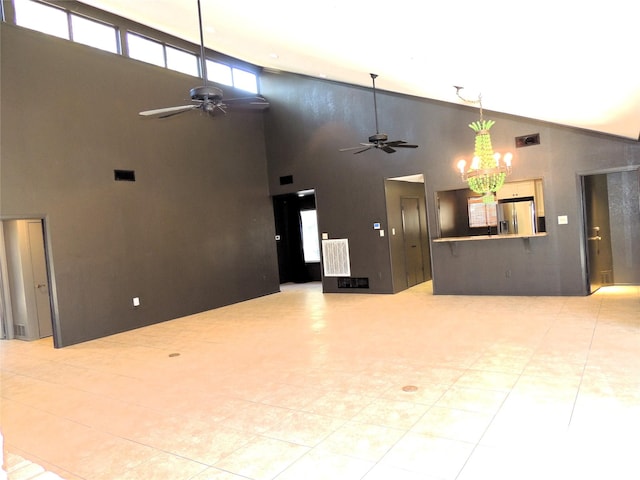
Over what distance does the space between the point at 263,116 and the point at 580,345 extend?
7.88 metres

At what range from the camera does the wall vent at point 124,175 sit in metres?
7.12

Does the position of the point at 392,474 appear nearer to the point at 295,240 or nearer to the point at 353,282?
the point at 353,282

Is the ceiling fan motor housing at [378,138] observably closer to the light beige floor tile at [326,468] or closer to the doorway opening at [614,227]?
the doorway opening at [614,227]

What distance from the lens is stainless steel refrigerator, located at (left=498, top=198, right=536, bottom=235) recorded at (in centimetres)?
831

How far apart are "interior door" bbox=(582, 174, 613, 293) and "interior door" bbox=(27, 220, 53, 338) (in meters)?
9.06

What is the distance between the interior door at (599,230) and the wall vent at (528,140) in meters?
1.09

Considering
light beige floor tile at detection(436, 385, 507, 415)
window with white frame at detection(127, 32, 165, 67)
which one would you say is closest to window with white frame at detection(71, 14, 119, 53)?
window with white frame at detection(127, 32, 165, 67)

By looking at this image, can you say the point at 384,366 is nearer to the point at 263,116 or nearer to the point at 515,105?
the point at 515,105

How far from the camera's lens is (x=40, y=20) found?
634 centimetres

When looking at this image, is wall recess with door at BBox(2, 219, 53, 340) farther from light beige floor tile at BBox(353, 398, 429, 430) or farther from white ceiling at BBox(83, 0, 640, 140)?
light beige floor tile at BBox(353, 398, 429, 430)

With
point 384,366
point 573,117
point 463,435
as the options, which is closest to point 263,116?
point 573,117

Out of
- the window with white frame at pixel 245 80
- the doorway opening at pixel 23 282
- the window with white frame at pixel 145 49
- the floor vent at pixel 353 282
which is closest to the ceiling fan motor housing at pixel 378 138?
the floor vent at pixel 353 282

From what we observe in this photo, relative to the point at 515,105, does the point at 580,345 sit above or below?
below

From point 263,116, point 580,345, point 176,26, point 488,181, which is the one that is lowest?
point 580,345
